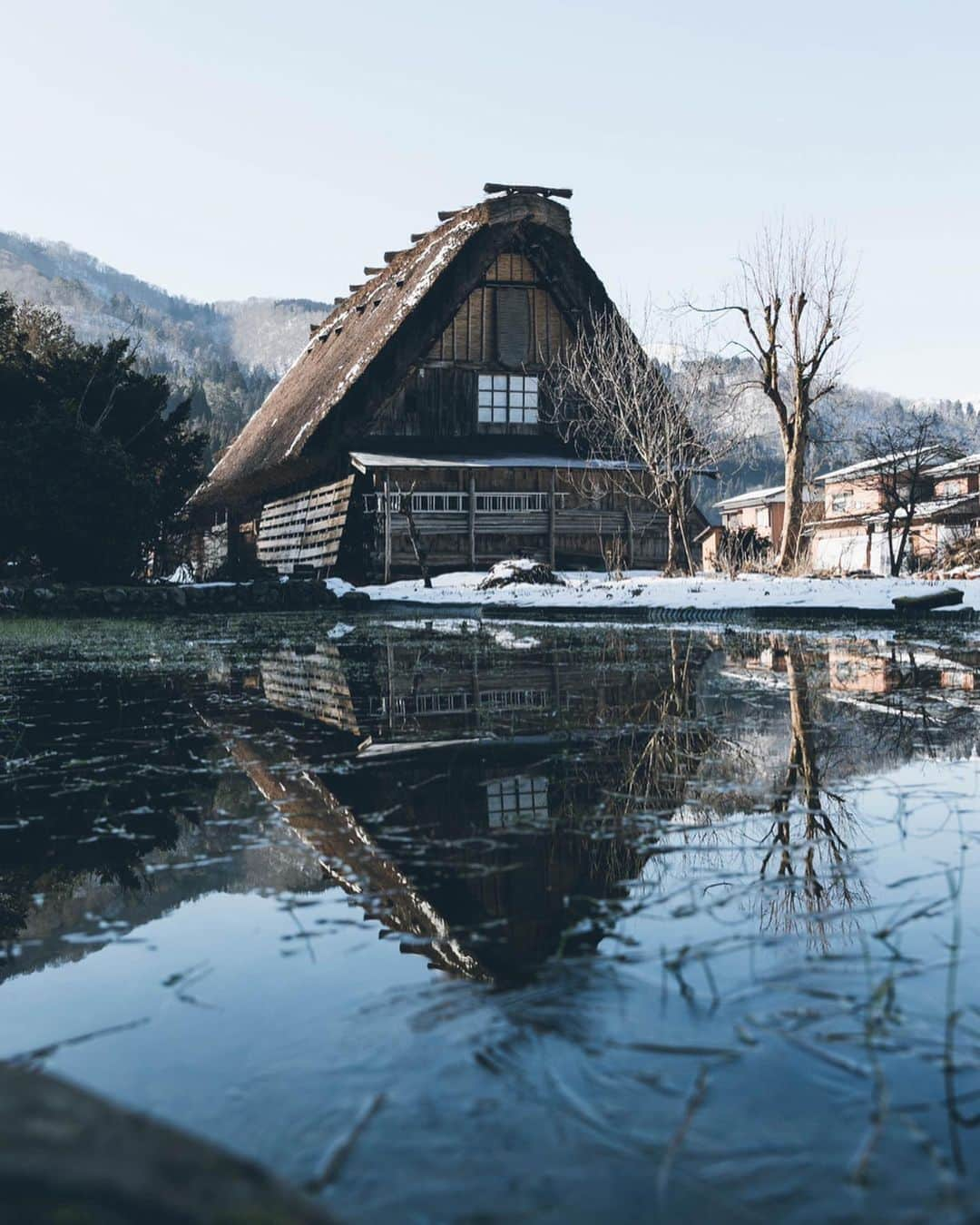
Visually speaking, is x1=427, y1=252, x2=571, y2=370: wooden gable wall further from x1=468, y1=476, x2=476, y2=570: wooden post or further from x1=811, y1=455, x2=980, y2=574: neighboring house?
x1=811, y1=455, x2=980, y2=574: neighboring house

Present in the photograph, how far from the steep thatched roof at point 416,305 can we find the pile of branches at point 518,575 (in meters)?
5.92

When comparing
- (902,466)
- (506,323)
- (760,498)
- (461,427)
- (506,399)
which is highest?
(506,323)

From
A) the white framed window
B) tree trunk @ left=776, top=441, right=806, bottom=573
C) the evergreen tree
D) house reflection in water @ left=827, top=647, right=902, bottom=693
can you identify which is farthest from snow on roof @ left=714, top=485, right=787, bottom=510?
house reflection in water @ left=827, top=647, right=902, bottom=693

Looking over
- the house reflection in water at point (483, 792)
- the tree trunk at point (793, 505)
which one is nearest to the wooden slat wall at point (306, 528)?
the tree trunk at point (793, 505)

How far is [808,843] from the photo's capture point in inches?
130

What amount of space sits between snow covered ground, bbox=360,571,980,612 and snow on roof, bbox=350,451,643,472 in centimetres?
439

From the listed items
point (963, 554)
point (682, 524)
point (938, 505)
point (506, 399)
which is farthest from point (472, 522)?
point (938, 505)

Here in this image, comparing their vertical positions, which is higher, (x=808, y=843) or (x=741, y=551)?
(x=741, y=551)

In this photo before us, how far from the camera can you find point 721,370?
24.9m

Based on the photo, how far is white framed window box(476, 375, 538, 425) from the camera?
90.8 ft

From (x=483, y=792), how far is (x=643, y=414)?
2098 centimetres

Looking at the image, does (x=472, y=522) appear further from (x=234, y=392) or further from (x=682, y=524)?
(x=234, y=392)

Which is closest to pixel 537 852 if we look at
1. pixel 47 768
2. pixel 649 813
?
pixel 649 813

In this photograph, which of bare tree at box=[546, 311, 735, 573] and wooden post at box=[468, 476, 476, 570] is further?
wooden post at box=[468, 476, 476, 570]
